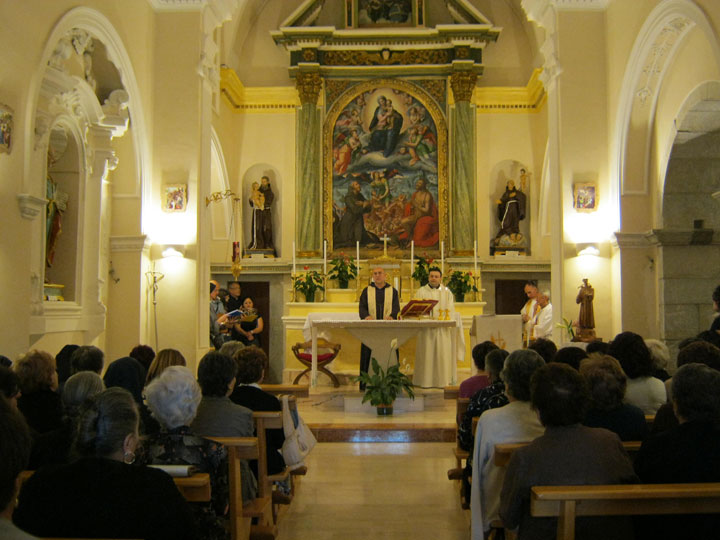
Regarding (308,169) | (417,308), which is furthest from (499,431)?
(308,169)

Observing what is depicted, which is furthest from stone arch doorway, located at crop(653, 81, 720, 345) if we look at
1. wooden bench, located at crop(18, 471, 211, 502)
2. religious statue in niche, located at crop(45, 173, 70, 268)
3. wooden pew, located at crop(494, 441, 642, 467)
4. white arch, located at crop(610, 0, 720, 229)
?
wooden bench, located at crop(18, 471, 211, 502)

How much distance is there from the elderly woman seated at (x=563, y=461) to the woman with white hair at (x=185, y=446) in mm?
1122

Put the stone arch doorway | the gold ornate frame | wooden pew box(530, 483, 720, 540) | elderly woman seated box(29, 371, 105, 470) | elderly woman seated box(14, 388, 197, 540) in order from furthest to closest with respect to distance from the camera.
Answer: the gold ornate frame → the stone arch doorway → elderly woman seated box(29, 371, 105, 470) → wooden pew box(530, 483, 720, 540) → elderly woman seated box(14, 388, 197, 540)

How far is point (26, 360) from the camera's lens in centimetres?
402

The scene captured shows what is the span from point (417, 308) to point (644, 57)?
4.29 metres

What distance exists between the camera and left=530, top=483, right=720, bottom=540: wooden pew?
2.53 metres

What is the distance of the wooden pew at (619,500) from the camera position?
2.53m

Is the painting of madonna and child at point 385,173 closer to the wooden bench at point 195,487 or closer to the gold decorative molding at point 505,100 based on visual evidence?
the gold decorative molding at point 505,100

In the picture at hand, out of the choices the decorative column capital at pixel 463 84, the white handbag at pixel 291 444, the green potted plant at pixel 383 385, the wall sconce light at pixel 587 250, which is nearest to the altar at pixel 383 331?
the green potted plant at pixel 383 385

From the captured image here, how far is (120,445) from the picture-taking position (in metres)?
2.33

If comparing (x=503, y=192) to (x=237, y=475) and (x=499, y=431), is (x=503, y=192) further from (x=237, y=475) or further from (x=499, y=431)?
(x=237, y=475)

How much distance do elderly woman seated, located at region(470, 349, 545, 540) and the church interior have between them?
Answer: 85cm

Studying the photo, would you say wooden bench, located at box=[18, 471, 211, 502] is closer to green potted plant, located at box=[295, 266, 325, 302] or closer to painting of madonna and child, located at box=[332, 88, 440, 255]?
green potted plant, located at box=[295, 266, 325, 302]

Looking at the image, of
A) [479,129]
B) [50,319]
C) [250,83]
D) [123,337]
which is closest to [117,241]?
[123,337]
